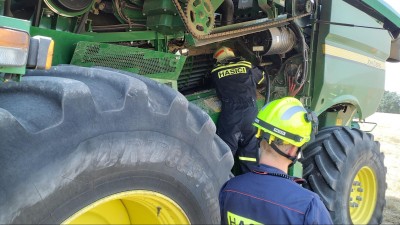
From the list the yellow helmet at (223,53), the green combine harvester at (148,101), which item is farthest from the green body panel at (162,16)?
the yellow helmet at (223,53)

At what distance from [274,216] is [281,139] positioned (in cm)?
37

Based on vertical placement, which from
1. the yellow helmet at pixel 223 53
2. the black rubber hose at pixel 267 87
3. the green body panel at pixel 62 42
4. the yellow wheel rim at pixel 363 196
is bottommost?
the yellow wheel rim at pixel 363 196

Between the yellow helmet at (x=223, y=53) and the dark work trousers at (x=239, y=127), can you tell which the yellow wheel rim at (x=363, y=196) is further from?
the yellow helmet at (x=223, y=53)

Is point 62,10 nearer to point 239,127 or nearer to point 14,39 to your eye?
point 14,39

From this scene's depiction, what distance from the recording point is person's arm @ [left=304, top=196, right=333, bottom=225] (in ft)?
5.91

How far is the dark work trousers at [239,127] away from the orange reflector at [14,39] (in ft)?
9.16

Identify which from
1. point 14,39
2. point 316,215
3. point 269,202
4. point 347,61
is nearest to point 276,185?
point 269,202

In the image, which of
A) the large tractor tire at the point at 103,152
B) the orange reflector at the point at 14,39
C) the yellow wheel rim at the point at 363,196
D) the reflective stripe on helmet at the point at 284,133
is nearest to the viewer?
the orange reflector at the point at 14,39

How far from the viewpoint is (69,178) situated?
1.68 m

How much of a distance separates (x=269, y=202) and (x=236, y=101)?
7.52 ft

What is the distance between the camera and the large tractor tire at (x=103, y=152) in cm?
157

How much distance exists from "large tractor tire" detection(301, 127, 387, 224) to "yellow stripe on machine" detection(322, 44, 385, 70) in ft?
2.51

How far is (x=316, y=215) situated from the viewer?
1.82m

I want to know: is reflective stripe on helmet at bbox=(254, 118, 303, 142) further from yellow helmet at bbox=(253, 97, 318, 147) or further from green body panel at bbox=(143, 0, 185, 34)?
green body panel at bbox=(143, 0, 185, 34)
